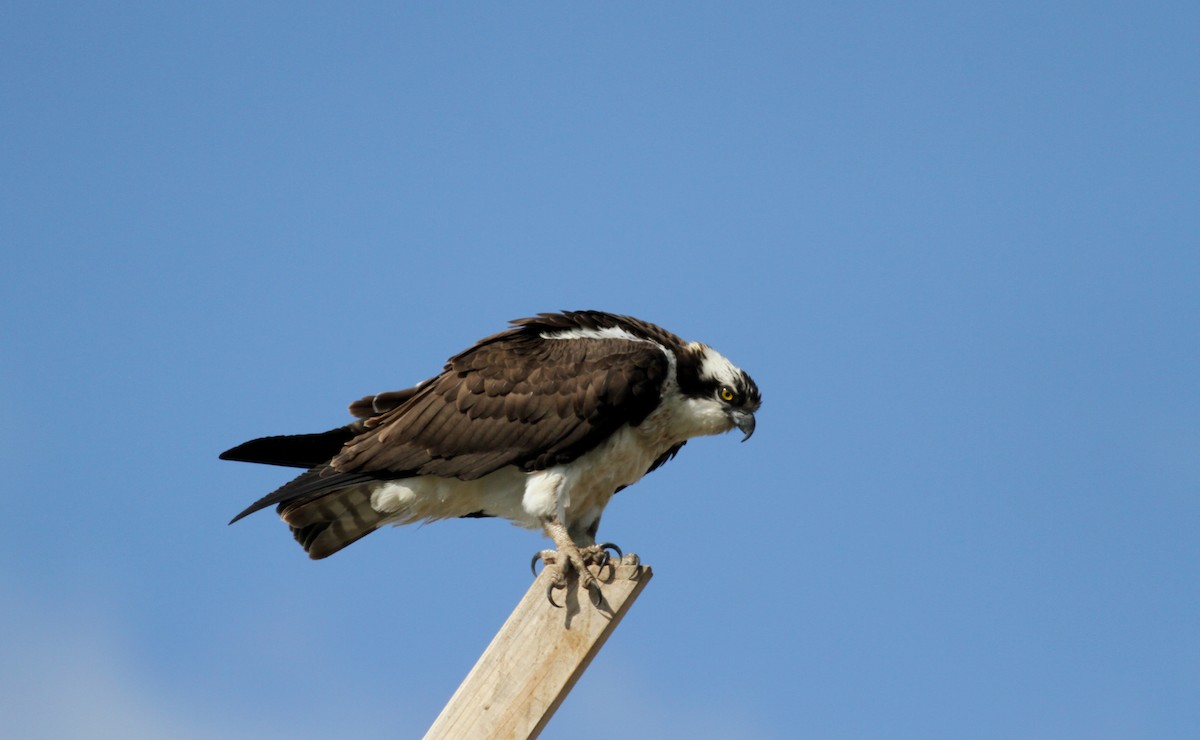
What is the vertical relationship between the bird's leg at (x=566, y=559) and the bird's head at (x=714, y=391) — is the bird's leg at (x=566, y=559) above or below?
below

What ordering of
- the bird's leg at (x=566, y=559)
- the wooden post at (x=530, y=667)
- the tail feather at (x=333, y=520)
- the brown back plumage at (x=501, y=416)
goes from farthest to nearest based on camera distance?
1. the tail feather at (x=333, y=520)
2. the brown back plumage at (x=501, y=416)
3. the bird's leg at (x=566, y=559)
4. the wooden post at (x=530, y=667)

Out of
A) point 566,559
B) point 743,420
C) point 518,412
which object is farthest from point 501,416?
point 566,559

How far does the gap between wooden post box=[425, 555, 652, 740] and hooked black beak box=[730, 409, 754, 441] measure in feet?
8.18

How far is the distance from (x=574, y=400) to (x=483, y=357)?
644 mm

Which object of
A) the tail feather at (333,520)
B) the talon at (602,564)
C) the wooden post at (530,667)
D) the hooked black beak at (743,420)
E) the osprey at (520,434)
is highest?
the hooked black beak at (743,420)

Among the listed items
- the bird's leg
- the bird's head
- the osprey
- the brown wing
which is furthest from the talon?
the bird's head

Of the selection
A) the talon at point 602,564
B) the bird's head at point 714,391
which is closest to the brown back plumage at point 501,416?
the bird's head at point 714,391

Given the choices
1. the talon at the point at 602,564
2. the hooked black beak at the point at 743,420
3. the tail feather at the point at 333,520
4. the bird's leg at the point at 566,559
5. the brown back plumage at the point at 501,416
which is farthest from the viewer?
the hooked black beak at the point at 743,420

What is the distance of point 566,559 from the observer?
16.3ft

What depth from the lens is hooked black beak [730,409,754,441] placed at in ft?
22.4

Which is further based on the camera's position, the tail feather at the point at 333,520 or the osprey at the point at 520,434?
the tail feather at the point at 333,520

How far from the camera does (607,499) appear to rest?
21.4 ft

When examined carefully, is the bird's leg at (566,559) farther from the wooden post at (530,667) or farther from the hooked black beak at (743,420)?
the hooked black beak at (743,420)

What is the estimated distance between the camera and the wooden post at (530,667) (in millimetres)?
4242
